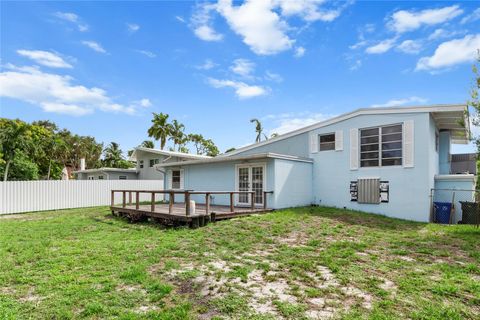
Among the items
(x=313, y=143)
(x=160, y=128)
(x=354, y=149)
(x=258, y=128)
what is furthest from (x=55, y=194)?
(x=258, y=128)

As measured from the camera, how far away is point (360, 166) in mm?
12156

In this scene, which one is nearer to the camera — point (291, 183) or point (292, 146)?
point (291, 183)

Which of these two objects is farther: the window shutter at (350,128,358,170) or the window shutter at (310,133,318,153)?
the window shutter at (310,133,318,153)

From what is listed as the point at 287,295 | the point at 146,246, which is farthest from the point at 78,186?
the point at 287,295

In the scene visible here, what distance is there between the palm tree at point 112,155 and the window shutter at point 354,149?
33.1 metres

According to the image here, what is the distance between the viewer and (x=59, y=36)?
1155cm

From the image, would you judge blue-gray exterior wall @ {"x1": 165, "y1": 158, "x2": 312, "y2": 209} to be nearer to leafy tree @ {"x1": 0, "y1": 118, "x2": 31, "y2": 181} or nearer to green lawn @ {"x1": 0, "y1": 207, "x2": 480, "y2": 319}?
green lawn @ {"x1": 0, "y1": 207, "x2": 480, "y2": 319}

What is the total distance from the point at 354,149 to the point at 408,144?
2.09 meters

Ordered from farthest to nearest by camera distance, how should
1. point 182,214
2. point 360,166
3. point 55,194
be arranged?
point 55,194 → point 360,166 → point 182,214

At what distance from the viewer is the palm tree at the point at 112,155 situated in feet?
125

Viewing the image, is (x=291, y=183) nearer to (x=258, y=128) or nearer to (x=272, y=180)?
(x=272, y=180)

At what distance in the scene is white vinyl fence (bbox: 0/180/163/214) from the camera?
47.3 ft

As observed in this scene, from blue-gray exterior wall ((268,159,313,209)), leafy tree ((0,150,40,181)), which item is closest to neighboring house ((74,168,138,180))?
leafy tree ((0,150,40,181))

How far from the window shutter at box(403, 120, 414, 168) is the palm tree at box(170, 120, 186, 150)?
28.3 m
